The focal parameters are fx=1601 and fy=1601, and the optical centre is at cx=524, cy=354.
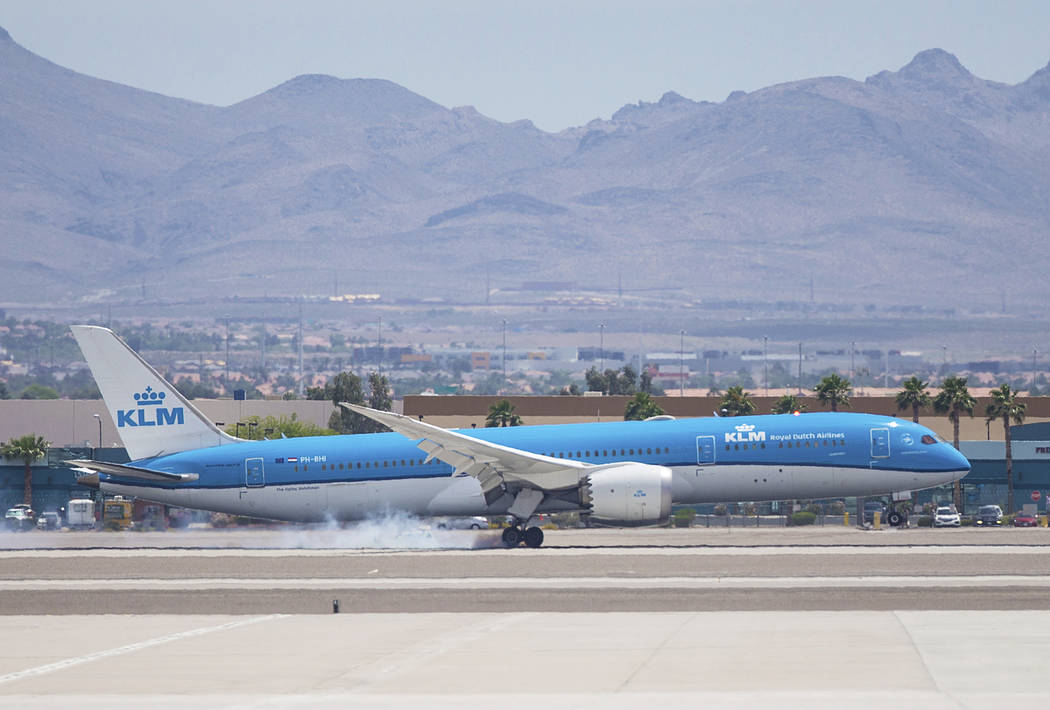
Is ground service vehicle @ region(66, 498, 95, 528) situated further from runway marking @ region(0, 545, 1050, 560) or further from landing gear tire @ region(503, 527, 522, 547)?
landing gear tire @ region(503, 527, 522, 547)

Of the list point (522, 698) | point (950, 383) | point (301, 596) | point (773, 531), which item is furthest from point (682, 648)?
point (950, 383)

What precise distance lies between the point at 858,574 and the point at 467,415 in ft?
275

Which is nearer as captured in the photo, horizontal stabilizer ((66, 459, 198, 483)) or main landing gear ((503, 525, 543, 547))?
main landing gear ((503, 525, 543, 547))

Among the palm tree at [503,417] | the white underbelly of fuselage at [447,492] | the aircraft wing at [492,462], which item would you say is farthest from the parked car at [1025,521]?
the palm tree at [503,417]

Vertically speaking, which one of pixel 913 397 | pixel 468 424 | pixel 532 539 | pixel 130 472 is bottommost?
pixel 532 539

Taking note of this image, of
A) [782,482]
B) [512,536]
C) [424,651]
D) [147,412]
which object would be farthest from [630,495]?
[424,651]

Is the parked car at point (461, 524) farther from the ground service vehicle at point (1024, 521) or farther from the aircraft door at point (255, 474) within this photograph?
the ground service vehicle at point (1024, 521)

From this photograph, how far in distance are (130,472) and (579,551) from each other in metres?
15.5

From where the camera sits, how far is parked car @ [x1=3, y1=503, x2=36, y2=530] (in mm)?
72250

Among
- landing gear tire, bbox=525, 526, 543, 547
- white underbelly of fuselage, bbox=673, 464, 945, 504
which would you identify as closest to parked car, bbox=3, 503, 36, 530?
landing gear tire, bbox=525, 526, 543, 547

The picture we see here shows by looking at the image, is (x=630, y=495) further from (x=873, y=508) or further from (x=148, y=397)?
(x=873, y=508)

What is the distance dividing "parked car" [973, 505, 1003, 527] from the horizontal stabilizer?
124ft

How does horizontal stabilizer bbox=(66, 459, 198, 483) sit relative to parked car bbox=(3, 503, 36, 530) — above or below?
above

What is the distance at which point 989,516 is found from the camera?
77312mm
